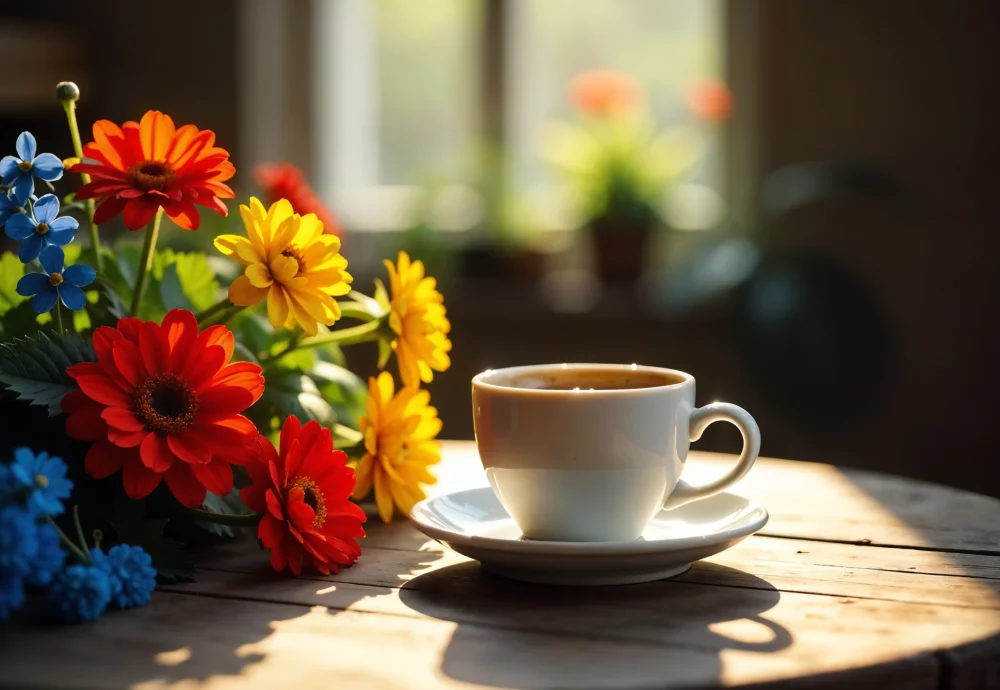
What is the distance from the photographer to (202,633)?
2.14ft

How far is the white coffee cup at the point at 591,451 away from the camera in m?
0.75

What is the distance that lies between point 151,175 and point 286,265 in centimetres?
11

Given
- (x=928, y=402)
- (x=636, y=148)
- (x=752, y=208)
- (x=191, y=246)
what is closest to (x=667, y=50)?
(x=636, y=148)

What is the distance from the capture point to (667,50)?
9.82 feet

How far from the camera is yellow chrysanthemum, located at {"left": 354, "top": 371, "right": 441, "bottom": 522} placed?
34.3 inches

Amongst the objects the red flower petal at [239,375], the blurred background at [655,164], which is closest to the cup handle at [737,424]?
the red flower petal at [239,375]

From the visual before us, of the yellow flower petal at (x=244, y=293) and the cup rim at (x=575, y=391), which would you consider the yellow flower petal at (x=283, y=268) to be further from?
the cup rim at (x=575, y=391)

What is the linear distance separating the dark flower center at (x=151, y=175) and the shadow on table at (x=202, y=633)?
26 centimetres

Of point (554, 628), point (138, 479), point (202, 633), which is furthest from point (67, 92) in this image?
point (554, 628)

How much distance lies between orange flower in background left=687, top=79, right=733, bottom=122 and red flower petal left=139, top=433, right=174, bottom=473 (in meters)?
2.22

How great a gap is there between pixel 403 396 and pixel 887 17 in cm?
214

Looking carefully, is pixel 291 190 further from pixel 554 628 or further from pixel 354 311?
pixel 554 628

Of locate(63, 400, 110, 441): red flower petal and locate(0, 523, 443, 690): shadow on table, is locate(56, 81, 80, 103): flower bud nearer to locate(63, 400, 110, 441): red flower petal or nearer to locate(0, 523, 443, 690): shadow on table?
locate(63, 400, 110, 441): red flower petal

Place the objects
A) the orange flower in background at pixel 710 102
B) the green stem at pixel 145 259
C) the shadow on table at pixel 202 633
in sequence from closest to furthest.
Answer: the shadow on table at pixel 202 633, the green stem at pixel 145 259, the orange flower in background at pixel 710 102
